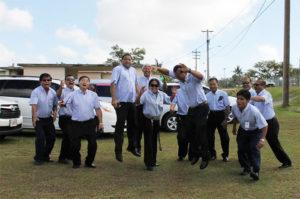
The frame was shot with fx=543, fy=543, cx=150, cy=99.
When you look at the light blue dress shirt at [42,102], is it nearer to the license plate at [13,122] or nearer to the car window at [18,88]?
the license plate at [13,122]

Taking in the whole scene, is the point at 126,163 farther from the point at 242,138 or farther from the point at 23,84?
the point at 23,84

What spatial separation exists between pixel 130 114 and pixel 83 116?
3.09 ft

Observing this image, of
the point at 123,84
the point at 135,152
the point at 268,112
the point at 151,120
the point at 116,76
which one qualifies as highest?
the point at 116,76

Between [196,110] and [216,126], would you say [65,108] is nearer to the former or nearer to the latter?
[196,110]

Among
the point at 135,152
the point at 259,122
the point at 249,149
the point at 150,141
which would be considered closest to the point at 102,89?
the point at 135,152

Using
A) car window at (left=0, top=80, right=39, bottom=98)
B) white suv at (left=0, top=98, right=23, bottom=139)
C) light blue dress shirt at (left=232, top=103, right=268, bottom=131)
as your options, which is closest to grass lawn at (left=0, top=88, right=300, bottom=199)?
light blue dress shirt at (left=232, top=103, right=268, bottom=131)

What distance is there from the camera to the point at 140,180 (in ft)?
28.7

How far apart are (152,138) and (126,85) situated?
1069mm

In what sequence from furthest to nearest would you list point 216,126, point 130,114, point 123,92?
point 216,126 < point 130,114 < point 123,92

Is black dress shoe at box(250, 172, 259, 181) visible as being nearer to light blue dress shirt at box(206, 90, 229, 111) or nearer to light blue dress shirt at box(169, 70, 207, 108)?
light blue dress shirt at box(169, 70, 207, 108)

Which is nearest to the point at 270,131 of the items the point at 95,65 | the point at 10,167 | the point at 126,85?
the point at 126,85

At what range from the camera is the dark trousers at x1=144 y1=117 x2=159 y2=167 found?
9.70m

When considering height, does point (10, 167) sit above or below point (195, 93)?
below

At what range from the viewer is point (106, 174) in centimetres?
923
